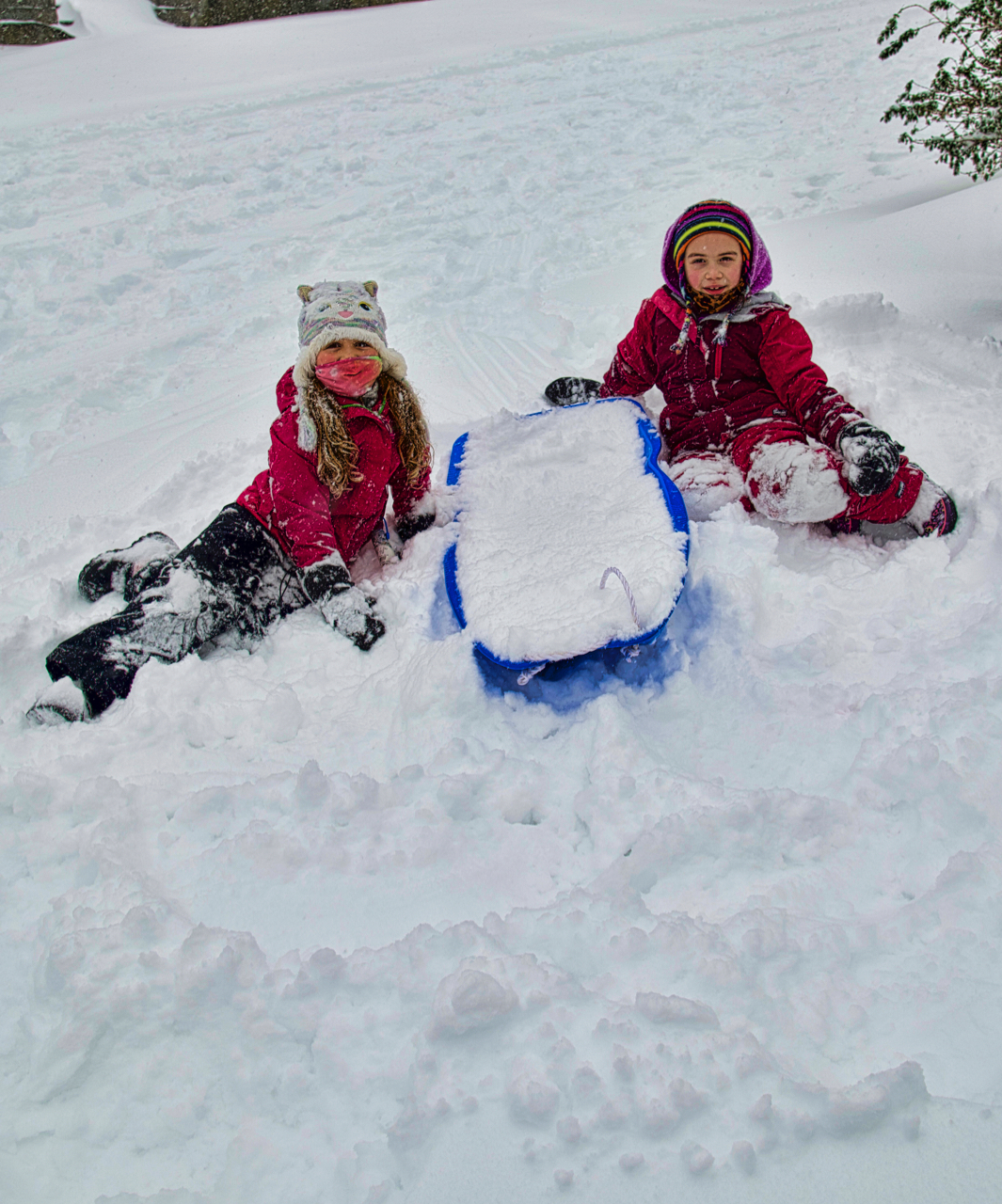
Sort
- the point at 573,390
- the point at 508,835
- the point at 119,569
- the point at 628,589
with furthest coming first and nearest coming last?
the point at 573,390 → the point at 119,569 → the point at 628,589 → the point at 508,835

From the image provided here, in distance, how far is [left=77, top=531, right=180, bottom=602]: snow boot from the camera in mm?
2443

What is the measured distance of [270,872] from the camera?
62.5 inches

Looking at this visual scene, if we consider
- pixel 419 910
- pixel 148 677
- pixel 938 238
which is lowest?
pixel 419 910

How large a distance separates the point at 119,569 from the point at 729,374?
2107 millimetres

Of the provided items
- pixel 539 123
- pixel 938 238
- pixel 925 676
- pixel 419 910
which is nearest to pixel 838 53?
pixel 539 123

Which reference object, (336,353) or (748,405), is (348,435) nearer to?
(336,353)

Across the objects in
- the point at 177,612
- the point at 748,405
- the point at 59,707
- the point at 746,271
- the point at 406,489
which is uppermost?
the point at 746,271

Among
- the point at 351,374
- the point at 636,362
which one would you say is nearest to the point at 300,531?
the point at 351,374

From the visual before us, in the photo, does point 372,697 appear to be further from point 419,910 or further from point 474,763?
point 419,910

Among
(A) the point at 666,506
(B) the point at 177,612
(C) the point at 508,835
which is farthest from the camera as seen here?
(A) the point at 666,506

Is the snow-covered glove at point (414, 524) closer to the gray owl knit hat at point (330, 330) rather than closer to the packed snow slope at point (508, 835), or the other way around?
the packed snow slope at point (508, 835)

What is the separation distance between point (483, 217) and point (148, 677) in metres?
3.86

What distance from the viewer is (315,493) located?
2.37m

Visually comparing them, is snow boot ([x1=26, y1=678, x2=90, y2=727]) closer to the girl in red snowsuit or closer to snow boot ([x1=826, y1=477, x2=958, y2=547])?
the girl in red snowsuit
